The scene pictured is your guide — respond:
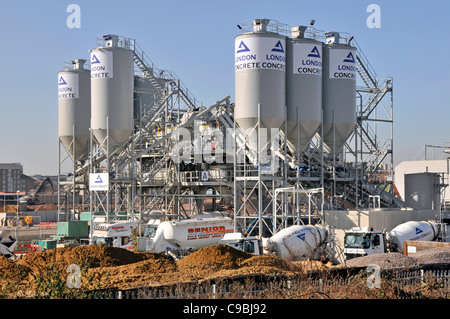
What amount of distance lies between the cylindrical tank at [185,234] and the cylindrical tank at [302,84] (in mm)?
10077

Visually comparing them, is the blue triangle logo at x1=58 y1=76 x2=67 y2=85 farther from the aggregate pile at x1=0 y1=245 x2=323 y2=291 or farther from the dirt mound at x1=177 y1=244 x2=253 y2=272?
the dirt mound at x1=177 y1=244 x2=253 y2=272

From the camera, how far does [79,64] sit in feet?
175

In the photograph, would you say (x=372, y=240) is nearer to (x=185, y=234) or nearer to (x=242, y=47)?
(x=185, y=234)

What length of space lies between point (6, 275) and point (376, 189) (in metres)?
34.9

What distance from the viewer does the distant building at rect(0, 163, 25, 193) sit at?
17712 centimetres

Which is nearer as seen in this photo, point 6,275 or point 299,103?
point 6,275

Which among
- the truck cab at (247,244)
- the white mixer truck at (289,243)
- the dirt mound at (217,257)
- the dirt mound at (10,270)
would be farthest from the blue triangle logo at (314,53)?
the dirt mound at (10,270)

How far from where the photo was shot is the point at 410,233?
116ft

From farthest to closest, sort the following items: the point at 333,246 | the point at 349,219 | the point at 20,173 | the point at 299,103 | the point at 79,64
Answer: the point at 20,173 → the point at 79,64 → the point at 299,103 → the point at 349,219 → the point at 333,246

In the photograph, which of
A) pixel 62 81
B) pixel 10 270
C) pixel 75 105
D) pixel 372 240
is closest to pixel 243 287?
pixel 10 270

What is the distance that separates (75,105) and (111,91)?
7.52 m

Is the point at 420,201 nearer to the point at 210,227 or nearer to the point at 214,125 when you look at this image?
the point at 214,125

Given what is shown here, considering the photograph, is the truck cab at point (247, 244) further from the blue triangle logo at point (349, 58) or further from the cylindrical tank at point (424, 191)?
the cylindrical tank at point (424, 191)
